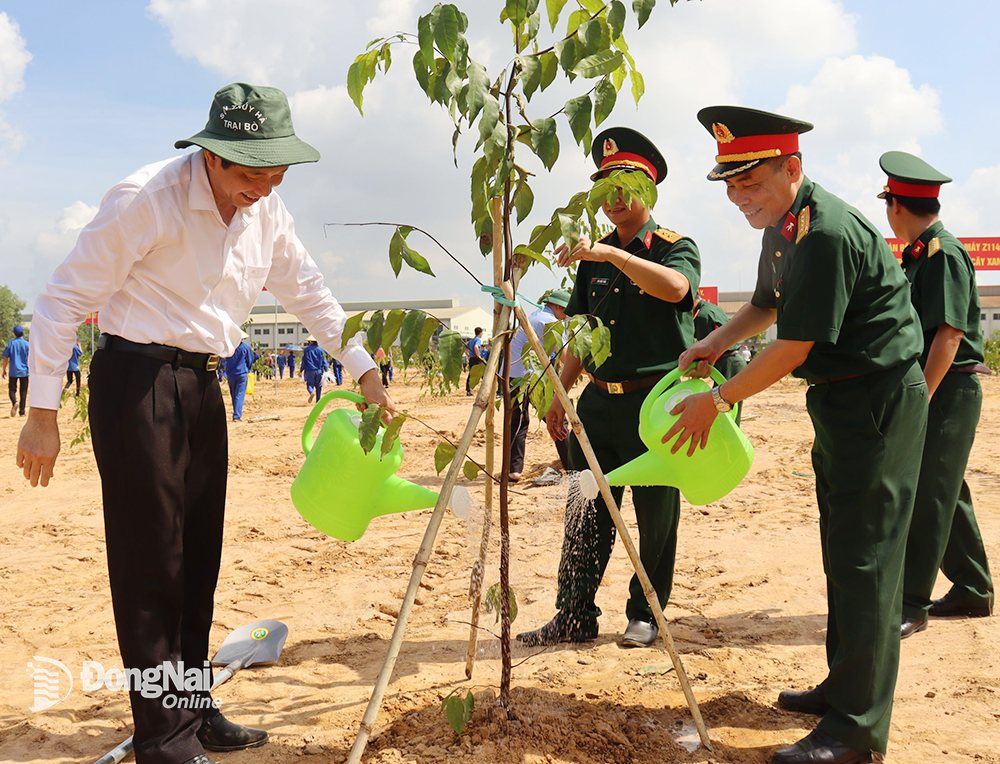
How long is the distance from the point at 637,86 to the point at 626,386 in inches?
53.4

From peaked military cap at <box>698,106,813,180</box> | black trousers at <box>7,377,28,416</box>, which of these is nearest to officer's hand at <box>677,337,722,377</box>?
peaked military cap at <box>698,106,813,180</box>

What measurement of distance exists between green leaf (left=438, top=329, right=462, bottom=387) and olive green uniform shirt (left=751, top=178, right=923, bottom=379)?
91 cm

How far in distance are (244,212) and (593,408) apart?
164cm

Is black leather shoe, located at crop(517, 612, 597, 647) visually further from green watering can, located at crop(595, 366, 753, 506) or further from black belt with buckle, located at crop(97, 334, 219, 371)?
black belt with buckle, located at crop(97, 334, 219, 371)

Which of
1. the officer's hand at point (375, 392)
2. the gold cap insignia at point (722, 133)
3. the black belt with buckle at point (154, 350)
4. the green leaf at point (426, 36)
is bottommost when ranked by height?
the officer's hand at point (375, 392)

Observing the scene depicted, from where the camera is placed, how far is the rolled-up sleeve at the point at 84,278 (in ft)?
6.70

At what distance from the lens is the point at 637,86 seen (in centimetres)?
210

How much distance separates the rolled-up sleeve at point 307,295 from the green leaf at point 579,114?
3.51 feet

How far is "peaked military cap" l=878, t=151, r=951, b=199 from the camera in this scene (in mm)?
3393

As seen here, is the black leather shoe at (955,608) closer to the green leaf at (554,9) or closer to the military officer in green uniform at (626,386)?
the military officer in green uniform at (626,386)

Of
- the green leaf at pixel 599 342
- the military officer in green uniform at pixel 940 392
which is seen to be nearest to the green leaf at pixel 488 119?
the green leaf at pixel 599 342

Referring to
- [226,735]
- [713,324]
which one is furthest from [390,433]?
[713,324]

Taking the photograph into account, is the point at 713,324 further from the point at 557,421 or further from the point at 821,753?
the point at 821,753

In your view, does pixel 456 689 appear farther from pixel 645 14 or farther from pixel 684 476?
pixel 645 14
